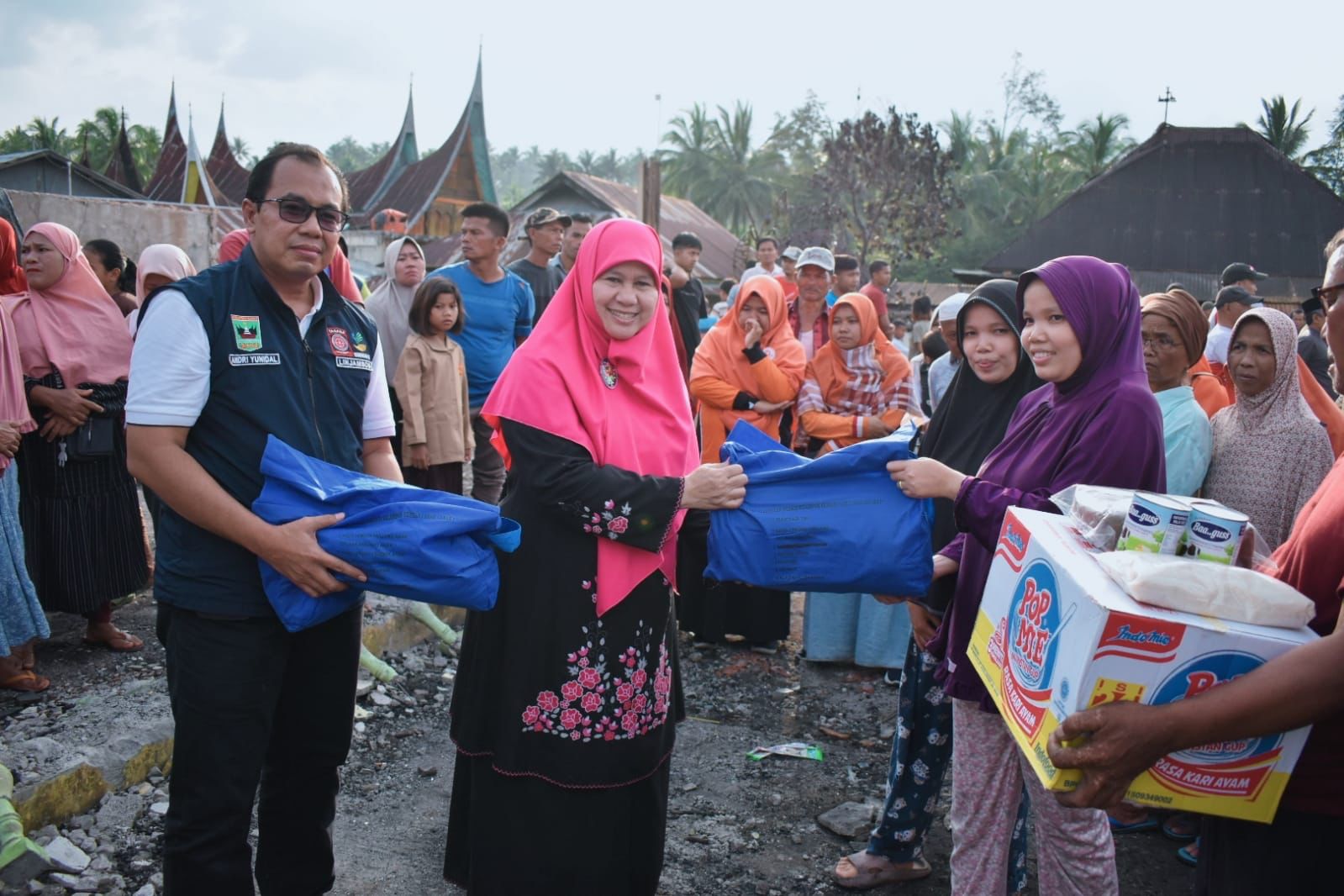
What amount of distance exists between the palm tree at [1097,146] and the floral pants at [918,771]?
3743 cm

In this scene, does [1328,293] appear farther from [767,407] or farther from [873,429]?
[767,407]

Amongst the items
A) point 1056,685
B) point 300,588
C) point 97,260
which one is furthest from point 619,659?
point 97,260

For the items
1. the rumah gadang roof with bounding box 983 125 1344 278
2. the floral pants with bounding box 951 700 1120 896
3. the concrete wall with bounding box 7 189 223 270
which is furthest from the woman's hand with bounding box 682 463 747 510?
the rumah gadang roof with bounding box 983 125 1344 278

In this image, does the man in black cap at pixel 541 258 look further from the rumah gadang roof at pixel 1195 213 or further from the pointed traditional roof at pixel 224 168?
the pointed traditional roof at pixel 224 168

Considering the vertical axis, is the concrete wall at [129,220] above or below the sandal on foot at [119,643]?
above

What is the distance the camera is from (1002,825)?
235cm

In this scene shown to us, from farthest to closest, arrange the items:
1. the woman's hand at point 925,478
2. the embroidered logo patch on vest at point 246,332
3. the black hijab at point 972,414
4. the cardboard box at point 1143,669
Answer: the black hijab at point 972,414, the woman's hand at point 925,478, the embroidered logo patch on vest at point 246,332, the cardboard box at point 1143,669

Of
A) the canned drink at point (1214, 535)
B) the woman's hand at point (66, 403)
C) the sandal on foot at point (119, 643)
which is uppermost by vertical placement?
the canned drink at point (1214, 535)

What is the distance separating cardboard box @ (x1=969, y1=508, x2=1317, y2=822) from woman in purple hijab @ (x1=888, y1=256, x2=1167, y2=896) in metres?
0.51

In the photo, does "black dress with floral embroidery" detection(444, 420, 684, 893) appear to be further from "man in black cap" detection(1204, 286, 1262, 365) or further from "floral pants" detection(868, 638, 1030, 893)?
"man in black cap" detection(1204, 286, 1262, 365)

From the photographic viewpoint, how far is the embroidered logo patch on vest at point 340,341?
2.36 meters

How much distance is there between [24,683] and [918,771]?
3561mm

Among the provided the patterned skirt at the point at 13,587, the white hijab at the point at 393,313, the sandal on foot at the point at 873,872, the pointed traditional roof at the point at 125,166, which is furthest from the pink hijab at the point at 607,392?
the pointed traditional roof at the point at 125,166

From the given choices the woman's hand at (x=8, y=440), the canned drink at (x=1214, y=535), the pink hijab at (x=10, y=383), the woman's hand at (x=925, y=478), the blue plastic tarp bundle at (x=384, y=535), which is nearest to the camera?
the canned drink at (x=1214, y=535)
